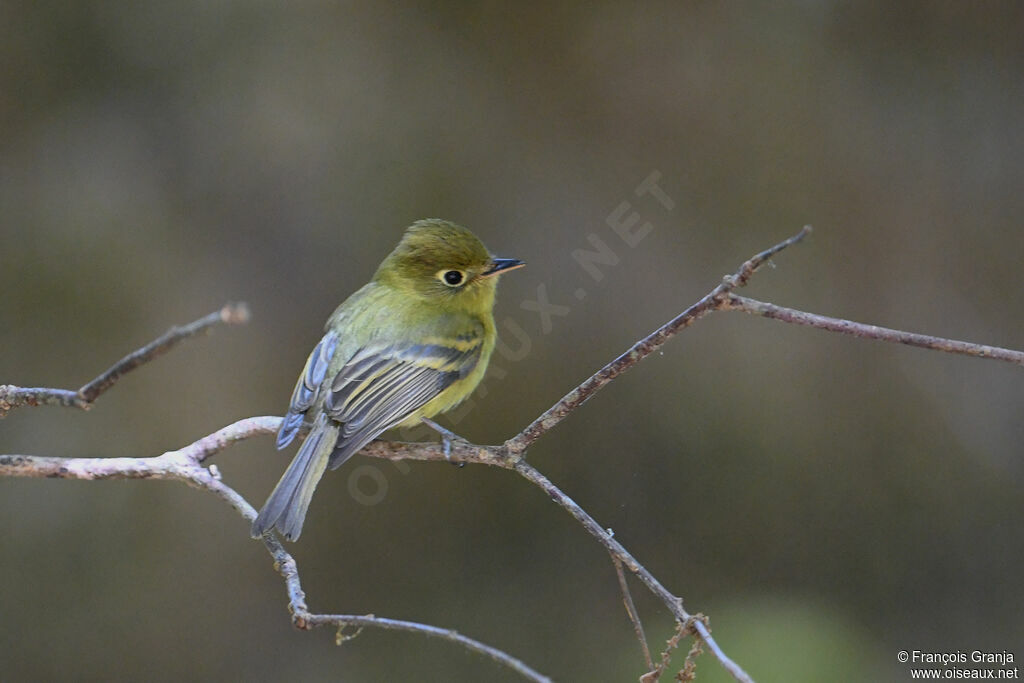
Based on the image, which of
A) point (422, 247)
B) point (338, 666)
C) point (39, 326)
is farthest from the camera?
point (338, 666)

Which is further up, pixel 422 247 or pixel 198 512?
pixel 422 247

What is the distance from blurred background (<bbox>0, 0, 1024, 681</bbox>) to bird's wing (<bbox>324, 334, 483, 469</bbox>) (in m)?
1.33

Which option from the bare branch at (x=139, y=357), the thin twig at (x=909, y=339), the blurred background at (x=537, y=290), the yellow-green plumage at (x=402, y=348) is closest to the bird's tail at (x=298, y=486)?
the yellow-green plumage at (x=402, y=348)

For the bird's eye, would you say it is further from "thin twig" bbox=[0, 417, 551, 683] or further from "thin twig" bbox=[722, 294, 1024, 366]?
"thin twig" bbox=[722, 294, 1024, 366]

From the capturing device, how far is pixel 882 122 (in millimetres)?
4805

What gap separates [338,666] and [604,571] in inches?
56.5

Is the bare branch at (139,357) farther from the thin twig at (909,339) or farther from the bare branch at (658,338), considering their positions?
the thin twig at (909,339)

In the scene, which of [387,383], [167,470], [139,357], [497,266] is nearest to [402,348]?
[387,383]

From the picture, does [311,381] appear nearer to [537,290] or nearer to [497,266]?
[497,266]

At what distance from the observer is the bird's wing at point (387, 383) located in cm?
308

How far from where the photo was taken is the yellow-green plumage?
10.2 feet

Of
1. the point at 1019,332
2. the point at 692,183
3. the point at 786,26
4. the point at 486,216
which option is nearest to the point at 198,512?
the point at 486,216

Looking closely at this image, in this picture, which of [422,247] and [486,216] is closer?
[422,247]

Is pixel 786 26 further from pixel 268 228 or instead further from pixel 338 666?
pixel 338 666
